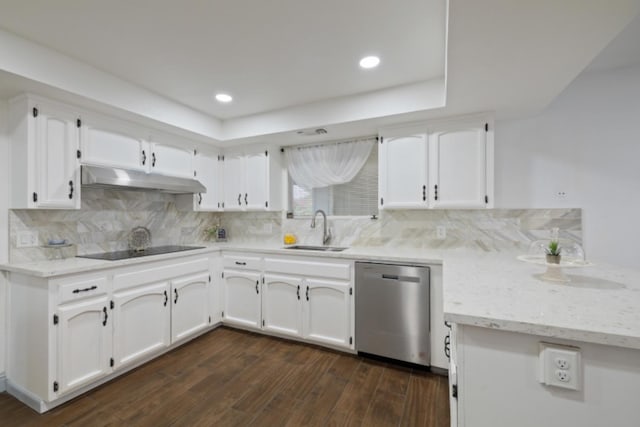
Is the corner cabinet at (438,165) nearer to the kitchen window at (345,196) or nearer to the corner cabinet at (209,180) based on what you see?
the kitchen window at (345,196)

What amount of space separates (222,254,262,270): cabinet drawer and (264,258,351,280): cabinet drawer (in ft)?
0.38

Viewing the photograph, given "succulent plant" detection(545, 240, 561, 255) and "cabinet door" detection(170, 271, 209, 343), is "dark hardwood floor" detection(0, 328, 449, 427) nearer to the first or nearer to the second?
"cabinet door" detection(170, 271, 209, 343)

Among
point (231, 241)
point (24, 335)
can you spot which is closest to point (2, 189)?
point (24, 335)

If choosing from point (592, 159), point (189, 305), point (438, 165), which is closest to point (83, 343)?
point (189, 305)

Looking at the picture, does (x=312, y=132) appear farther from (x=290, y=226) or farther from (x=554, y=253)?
(x=554, y=253)

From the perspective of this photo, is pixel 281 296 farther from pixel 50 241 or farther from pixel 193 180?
pixel 50 241

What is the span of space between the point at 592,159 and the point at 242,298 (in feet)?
11.6

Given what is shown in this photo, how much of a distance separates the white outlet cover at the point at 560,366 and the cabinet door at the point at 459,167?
1809mm

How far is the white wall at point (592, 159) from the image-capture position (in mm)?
2258

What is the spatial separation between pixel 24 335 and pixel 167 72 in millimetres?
2200

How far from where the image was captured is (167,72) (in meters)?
2.20

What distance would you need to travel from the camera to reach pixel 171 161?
116 inches

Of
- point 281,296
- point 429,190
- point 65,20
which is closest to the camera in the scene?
point 65,20

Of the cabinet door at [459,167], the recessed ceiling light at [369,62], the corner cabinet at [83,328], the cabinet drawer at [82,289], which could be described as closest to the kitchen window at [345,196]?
the cabinet door at [459,167]
